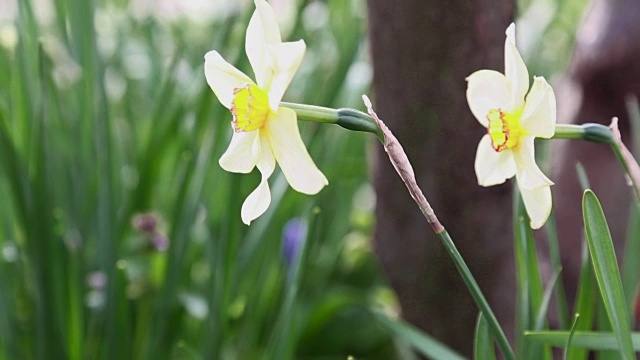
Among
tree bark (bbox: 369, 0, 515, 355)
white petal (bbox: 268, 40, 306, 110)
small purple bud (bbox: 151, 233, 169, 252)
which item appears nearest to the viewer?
white petal (bbox: 268, 40, 306, 110)

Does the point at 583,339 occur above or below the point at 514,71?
below

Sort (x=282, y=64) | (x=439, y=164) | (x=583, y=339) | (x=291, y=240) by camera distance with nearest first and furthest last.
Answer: (x=282, y=64) < (x=583, y=339) < (x=439, y=164) < (x=291, y=240)

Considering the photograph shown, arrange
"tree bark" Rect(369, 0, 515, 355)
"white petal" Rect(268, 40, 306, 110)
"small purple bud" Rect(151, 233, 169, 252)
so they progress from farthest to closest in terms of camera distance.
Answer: "small purple bud" Rect(151, 233, 169, 252) → "tree bark" Rect(369, 0, 515, 355) → "white petal" Rect(268, 40, 306, 110)

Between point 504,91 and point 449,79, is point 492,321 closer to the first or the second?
point 504,91

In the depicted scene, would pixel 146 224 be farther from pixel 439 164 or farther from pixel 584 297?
pixel 584 297

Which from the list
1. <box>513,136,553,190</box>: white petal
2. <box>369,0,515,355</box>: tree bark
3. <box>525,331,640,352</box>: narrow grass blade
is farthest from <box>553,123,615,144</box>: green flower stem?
<box>369,0,515,355</box>: tree bark

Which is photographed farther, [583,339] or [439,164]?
[439,164]

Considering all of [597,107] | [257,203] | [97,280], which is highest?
[597,107]

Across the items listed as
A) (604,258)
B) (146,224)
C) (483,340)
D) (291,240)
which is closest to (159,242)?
(146,224)

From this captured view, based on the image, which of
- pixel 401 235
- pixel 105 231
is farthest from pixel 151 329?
pixel 401 235

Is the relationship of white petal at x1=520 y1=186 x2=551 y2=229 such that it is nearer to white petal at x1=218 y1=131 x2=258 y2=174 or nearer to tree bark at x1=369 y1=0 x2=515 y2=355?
white petal at x1=218 y1=131 x2=258 y2=174
